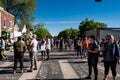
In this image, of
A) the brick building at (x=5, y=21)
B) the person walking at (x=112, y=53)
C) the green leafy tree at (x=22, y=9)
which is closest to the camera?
the person walking at (x=112, y=53)

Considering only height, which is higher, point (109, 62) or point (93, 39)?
point (93, 39)

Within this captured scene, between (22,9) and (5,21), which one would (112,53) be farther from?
(22,9)

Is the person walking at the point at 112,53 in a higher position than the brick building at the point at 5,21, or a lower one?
lower

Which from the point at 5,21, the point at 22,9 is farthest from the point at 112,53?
the point at 22,9

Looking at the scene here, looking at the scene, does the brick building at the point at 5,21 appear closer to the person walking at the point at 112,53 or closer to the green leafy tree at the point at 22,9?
the green leafy tree at the point at 22,9

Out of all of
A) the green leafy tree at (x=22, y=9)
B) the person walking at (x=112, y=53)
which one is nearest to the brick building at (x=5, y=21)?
the green leafy tree at (x=22, y=9)

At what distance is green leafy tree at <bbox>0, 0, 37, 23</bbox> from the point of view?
79.1m

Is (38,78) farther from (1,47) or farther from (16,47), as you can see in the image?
(1,47)

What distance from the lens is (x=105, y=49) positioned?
42.9 feet

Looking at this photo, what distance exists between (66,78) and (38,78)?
113 centimetres

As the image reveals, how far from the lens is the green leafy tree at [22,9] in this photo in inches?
3113

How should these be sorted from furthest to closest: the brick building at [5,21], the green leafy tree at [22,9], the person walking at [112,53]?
the green leafy tree at [22,9]
the brick building at [5,21]
the person walking at [112,53]

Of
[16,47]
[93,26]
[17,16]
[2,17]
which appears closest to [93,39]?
[16,47]

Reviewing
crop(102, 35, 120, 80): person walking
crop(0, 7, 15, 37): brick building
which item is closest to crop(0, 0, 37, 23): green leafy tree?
crop(0, 7, 15, 37): brick building
